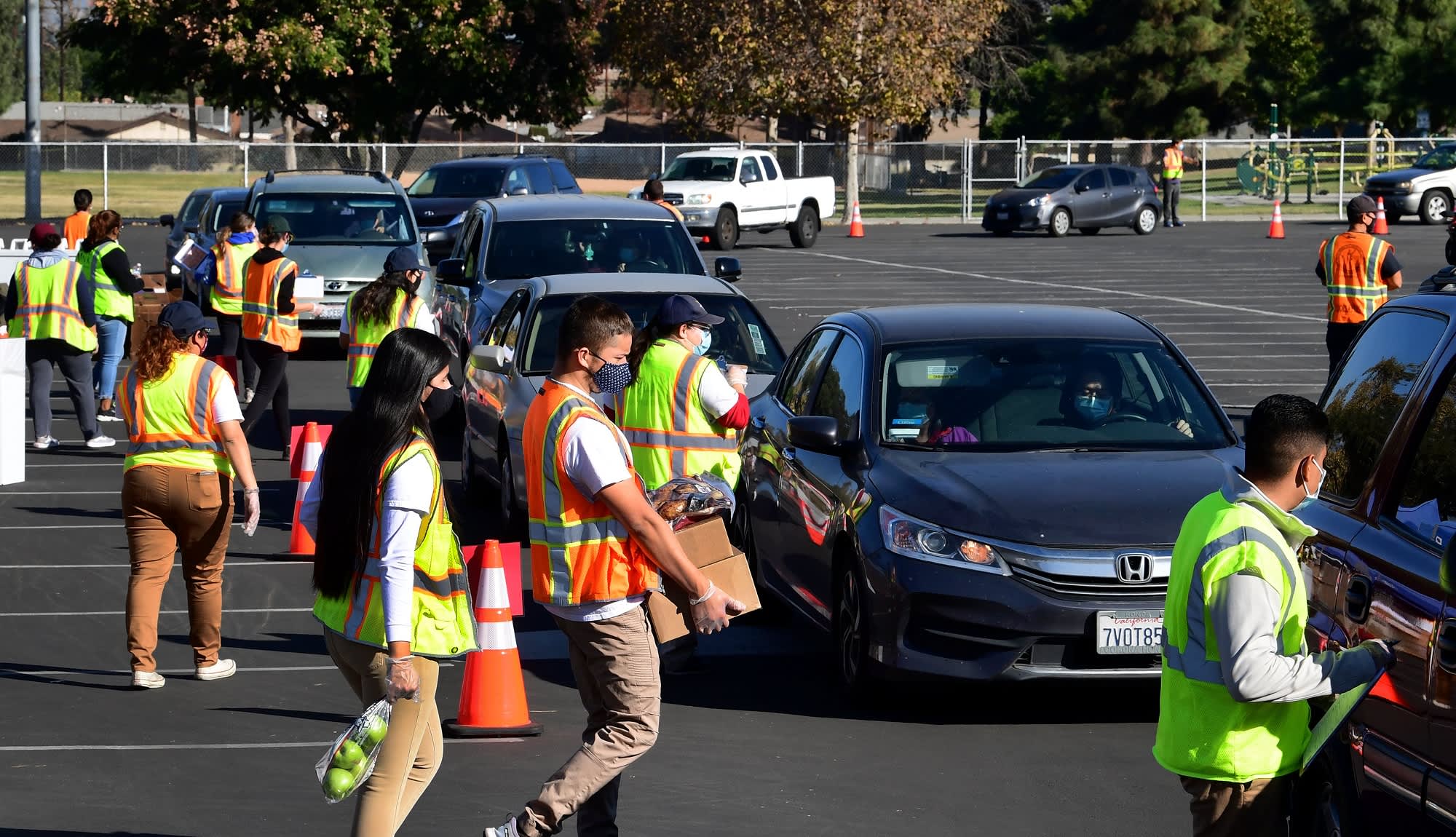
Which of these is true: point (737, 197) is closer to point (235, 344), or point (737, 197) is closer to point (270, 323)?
point (235, 344)

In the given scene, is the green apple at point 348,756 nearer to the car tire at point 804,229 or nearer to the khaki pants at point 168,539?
the khaki pants at point 168,539

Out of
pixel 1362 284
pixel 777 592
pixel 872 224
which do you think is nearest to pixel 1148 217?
pixel 872 224

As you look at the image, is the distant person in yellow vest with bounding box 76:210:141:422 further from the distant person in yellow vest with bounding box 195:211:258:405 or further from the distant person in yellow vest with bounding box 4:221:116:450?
the distant person in yellow vest with bounding box 195:211:258:405

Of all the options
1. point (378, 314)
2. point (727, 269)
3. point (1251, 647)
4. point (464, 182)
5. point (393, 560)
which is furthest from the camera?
point (464, 182)

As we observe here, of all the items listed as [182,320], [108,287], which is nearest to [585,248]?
[108,287]

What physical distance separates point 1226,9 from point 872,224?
2608 cm

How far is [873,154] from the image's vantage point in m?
55.3

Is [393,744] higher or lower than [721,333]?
lower

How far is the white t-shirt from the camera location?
5414 mm

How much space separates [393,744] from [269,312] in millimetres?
9607

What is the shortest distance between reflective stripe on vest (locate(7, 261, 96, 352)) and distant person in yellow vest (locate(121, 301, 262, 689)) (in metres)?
6.80

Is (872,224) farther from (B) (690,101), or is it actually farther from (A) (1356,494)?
→ (A) (1356,494)

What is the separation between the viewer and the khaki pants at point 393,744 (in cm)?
527

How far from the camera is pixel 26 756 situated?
7.20m
